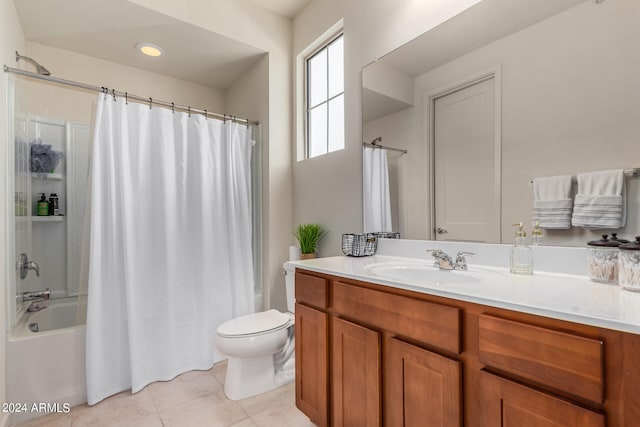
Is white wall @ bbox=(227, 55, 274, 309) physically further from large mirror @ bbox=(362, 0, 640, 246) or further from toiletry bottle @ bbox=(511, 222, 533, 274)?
toiletry bottle @ bbox=(511, 222, 533, 274)

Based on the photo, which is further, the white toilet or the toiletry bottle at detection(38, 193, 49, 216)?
the toiletry bottle at detection(38, 193, 49, 216)

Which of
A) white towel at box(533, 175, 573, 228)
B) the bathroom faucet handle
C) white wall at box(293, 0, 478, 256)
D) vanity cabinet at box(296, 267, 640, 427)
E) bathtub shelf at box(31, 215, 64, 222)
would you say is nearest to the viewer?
vanity cabinet at box(296, 267, 640, 427)

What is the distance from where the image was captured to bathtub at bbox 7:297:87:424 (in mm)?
1659

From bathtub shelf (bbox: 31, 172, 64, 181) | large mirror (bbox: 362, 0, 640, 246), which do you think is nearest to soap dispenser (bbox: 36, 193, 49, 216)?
bathtub shelf (bbox: 31, 172, 64, 181)

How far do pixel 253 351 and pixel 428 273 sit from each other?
3.62 ft

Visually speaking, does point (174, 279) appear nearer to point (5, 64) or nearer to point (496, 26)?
point (5, 64)

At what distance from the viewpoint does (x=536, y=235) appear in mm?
1202

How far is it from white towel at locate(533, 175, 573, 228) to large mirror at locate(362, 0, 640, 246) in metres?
0.02

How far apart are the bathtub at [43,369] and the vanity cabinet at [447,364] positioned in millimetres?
1370

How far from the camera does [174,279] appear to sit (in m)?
2.15

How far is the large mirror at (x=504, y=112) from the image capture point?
1041 millimetres

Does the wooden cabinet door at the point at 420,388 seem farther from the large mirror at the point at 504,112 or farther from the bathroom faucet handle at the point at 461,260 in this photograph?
the large mirror at the point at 504,112

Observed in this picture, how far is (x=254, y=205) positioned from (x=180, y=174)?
65 centimetres

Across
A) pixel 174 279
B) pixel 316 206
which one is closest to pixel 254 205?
pixel 316 206
